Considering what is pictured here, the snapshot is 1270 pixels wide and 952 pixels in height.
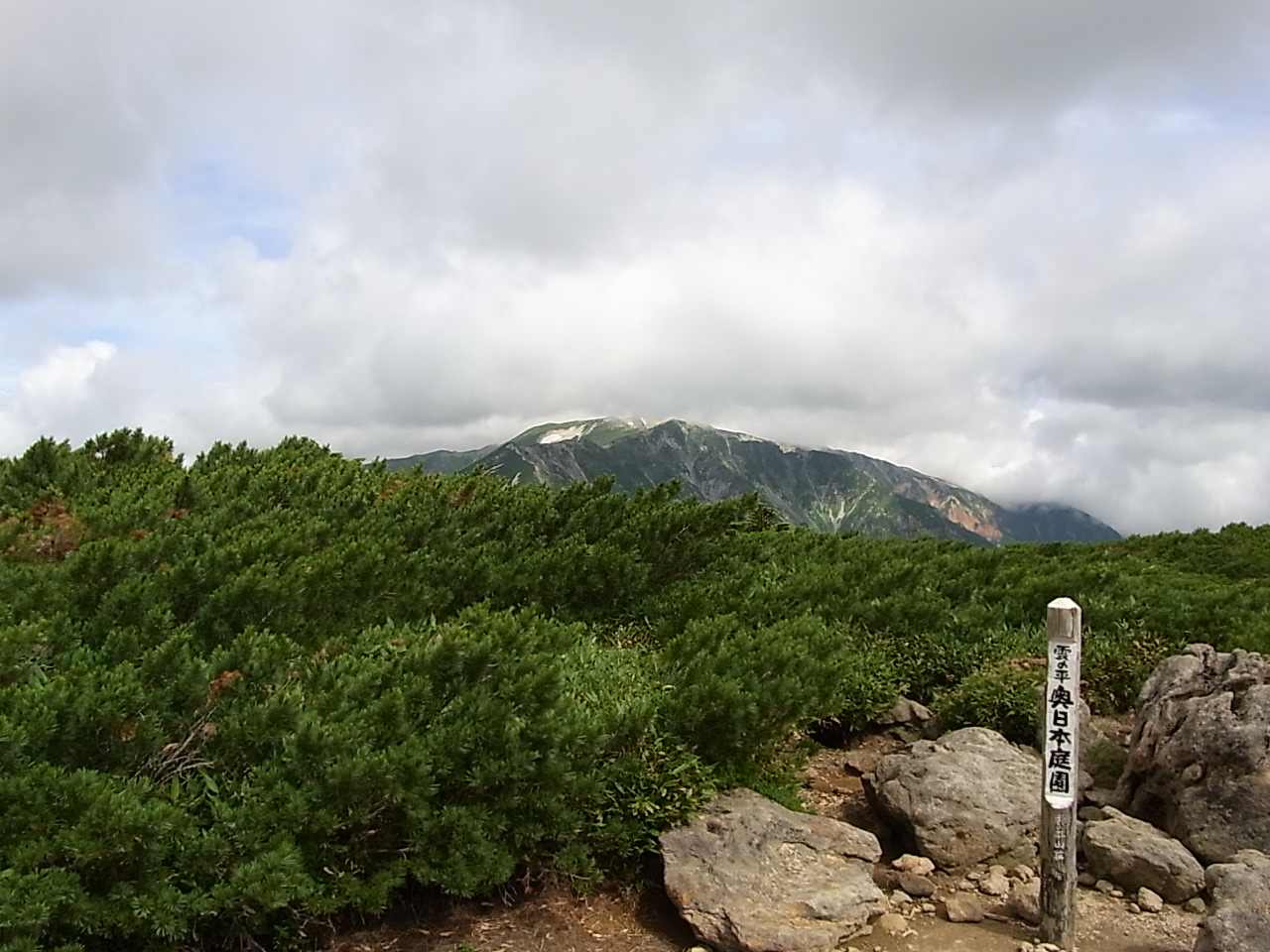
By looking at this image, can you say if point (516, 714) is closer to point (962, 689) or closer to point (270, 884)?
point (270, 884)

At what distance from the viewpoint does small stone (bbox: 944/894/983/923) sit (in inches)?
199

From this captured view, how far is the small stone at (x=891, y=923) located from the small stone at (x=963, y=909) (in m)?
0.29

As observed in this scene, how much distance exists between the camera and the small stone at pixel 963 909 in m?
5.05

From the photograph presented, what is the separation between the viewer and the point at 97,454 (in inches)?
492

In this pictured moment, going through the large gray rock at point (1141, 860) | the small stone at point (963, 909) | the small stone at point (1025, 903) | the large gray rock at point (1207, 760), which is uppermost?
the large gray rock at point (1207, 760)

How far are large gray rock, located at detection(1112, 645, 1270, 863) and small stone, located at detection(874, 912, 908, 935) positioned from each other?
6.87 ft

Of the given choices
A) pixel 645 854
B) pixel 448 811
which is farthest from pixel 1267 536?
pixel 448 811

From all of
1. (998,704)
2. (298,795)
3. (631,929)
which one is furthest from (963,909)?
(298,795)

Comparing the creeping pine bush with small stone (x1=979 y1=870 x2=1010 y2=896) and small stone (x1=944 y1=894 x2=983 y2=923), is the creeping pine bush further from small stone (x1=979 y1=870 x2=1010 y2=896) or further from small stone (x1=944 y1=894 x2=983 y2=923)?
small stone (x1=979 y1=870 x2=1010 y2=896)

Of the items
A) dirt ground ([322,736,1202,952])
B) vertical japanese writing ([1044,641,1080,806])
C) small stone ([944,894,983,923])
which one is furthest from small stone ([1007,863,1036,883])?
vertical japanese writing ([1044,641,1080,806])

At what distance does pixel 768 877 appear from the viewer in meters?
4.94

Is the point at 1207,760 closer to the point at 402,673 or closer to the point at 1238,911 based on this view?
the point at 1238,911

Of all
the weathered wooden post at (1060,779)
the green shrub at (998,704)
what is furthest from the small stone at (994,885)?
the green shrub at (998,704)

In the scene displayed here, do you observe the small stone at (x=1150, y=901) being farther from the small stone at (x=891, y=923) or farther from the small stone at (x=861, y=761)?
the small stone at (x=861, y=761)
